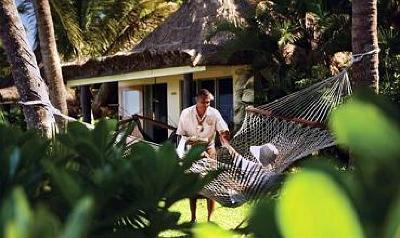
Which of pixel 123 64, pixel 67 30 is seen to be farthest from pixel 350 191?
pixel 67 30

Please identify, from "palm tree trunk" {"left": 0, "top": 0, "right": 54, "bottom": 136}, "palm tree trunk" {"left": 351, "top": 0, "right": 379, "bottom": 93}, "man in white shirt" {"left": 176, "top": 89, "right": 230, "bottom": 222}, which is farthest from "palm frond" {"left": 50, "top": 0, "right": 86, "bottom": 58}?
"palm tree trunk" {"left": 0, "top": 0, "right": 54, "bottom": 136}

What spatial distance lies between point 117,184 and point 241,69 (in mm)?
11001

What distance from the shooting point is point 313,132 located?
6.56 m

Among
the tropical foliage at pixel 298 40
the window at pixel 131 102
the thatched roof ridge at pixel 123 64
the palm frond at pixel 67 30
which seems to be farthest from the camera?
the window at pixel 131 102

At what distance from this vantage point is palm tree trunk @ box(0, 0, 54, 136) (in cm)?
534

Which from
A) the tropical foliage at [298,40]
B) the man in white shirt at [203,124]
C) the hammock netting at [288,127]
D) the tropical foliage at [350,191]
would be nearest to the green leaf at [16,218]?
the tropical foliage at [350,191]

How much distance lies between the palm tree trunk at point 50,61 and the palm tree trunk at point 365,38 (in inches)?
124

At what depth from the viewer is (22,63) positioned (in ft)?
17.4

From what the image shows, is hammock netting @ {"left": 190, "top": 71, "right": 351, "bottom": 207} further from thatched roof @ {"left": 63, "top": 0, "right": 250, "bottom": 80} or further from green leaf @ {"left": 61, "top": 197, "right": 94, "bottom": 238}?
green leaf @ {"left": 61, "top": 197, "right": 94, "bottom": 238}

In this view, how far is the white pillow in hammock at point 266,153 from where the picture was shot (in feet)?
22.6

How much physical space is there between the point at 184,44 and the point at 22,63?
7.86 metres

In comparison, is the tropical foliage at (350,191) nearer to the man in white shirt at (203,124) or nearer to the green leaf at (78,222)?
the green leaf at (78,222)

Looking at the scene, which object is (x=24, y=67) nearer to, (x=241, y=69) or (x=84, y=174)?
(x=84, y=174)

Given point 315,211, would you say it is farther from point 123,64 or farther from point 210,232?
point 123,64
